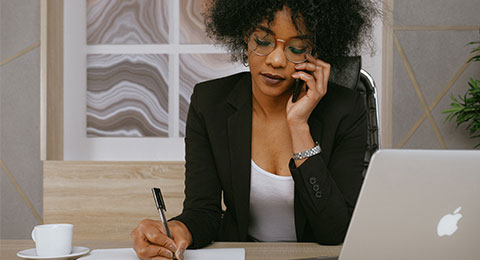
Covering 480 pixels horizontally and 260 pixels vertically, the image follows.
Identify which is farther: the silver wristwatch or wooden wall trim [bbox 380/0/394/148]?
wooden wall trim [bbox 380/0/394/148]

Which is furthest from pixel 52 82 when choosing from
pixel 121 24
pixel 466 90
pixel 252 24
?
pixel 466 90

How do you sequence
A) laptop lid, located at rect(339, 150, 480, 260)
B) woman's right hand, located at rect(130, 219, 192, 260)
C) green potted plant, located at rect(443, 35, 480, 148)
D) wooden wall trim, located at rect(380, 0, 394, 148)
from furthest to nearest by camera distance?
wooden wall trim, located at rect(380, 0, 394, 148)
green potted plant, located at rect(443, 35, 480, 148)
woman's right hand, located at rect(130, 219, 192, 260)
laptop lid, located at rect(339, 150, 480, 260)

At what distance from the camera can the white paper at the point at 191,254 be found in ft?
3.79

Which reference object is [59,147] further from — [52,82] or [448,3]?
[448,3]

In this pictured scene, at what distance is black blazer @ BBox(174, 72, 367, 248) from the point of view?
149cm

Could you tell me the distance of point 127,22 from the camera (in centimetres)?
318

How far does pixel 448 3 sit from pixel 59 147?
2323mm

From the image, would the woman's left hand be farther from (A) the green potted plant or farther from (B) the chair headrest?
(A) the green potted plant

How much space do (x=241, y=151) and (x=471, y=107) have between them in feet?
5.12

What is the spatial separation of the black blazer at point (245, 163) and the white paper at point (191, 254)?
237mm

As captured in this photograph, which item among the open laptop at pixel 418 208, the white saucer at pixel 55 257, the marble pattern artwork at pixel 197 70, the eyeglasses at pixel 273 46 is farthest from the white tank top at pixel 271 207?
the marble pattern artwork at pixel 197 70

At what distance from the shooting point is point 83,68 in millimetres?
3184

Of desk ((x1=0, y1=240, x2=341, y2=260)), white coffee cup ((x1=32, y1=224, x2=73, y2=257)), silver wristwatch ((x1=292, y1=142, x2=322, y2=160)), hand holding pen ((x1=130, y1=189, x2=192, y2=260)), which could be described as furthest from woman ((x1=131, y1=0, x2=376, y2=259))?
white coffee cup ((x1=32, y1=224, x2=73, y2=257))

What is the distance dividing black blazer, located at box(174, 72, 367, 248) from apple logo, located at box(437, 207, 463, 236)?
2.07ft
